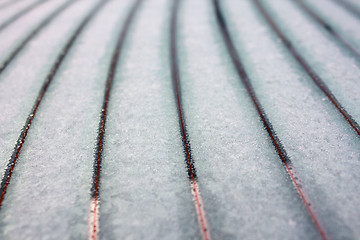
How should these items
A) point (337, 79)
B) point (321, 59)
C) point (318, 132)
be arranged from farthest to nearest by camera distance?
point (321, 59), point (337, 79), point (318, 132)

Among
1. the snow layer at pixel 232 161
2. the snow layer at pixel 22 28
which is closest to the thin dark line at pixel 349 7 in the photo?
the snow layer at pixel 232 161

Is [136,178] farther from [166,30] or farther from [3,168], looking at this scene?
[166,30]

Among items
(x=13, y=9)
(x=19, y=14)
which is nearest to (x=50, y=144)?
(x=19, y=14)

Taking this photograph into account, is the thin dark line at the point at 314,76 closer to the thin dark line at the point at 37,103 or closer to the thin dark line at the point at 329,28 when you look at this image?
the thin dark line at the point at 329,28

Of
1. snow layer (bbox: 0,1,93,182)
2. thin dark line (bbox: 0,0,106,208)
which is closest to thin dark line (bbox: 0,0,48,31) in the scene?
snow layer (bbox: 0,1,93,182)

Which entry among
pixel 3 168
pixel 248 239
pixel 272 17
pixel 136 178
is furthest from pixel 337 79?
pixel 3 168

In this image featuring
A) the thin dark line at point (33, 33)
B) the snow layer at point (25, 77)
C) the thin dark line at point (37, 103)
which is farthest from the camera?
the thin dark line at point (33, 33)

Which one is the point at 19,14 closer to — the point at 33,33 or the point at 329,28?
the point at 33,33
